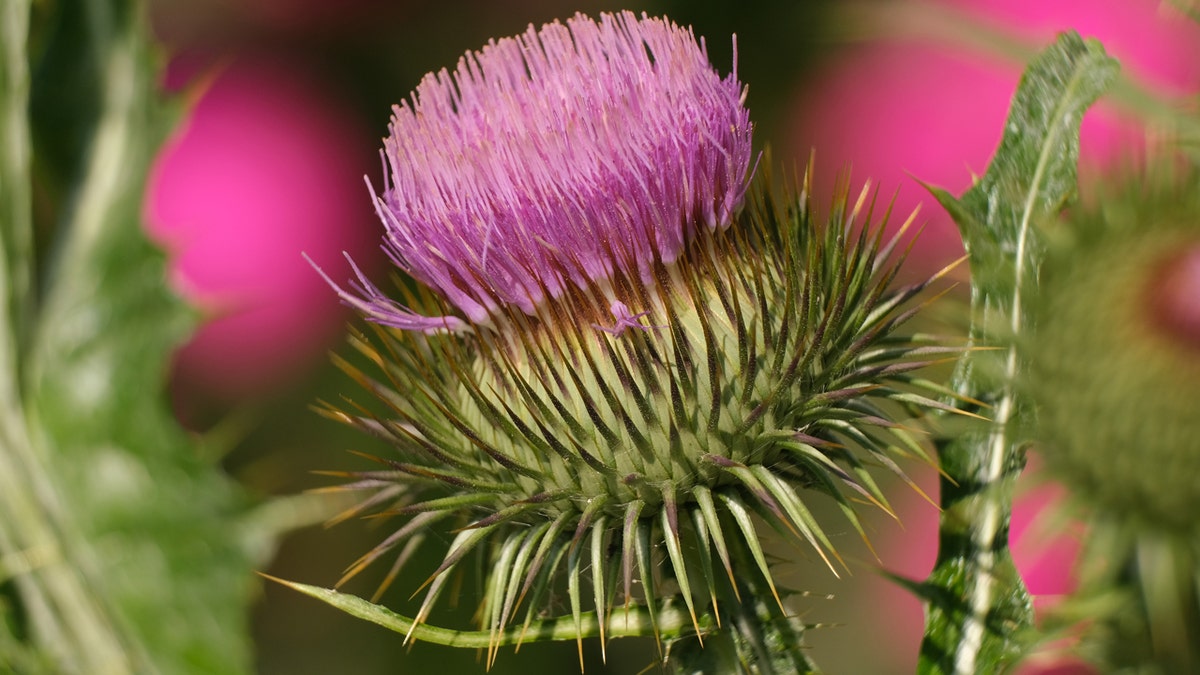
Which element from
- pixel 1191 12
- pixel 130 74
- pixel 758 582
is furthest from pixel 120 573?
pixel 1191 12

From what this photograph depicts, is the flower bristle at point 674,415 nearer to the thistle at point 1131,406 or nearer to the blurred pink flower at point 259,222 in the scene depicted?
the thistle at point 1131,406

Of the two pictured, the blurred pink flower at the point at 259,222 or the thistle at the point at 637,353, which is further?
the blurred pink flower at the point at 259,222

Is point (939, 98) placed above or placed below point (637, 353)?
above

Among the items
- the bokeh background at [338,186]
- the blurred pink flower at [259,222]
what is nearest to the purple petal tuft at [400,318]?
the bokeh background at [338,186]

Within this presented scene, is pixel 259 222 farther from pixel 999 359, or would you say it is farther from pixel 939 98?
pixel 999 359

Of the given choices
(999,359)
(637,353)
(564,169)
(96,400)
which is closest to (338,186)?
(96,400)

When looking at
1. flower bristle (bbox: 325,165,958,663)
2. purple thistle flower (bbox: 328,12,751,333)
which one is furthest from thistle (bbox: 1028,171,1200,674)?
purple thistle flower (bbox: 328,12,751,333)
